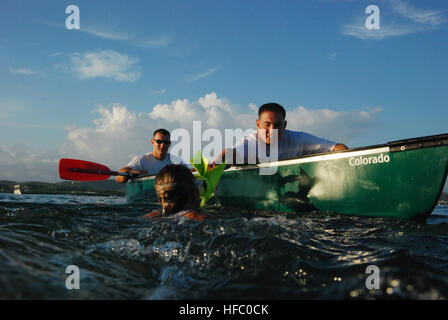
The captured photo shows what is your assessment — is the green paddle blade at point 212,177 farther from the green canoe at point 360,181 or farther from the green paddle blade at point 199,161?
the green canoe at point 360,181

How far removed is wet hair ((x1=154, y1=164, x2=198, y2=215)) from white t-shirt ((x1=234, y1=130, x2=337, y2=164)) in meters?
2.79

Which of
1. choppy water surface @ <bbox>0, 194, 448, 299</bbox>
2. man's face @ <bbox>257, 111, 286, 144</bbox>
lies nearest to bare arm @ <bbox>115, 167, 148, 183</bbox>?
man's face @ <bbox>257, 111, 286, 144</bbox>

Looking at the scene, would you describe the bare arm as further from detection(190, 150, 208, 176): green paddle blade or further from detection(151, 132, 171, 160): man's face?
detection(190, 150, 208, 176): green paddle blade

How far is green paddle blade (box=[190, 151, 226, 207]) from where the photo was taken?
5.68 meters

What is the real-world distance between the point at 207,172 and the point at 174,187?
267 centimetres

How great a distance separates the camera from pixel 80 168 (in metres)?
8.91

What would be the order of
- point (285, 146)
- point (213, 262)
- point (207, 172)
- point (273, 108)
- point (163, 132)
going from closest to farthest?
point (213, 262)
point (207, 172)
point (273, 108)
point (285, 146)
point (163, 132)

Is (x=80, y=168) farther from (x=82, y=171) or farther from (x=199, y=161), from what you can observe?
(x=199, y=161)

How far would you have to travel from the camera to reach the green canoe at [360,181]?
405cm

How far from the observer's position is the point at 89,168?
29.7 feet

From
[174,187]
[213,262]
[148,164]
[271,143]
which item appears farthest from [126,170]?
[213,262]

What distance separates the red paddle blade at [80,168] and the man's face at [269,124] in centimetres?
499
